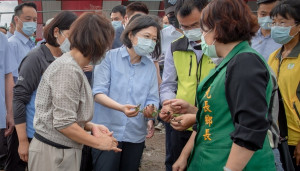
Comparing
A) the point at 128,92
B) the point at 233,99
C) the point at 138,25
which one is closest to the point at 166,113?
the point at 128,92

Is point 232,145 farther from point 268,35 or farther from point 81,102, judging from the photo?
point 268,35

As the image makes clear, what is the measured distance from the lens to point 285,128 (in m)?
2.62

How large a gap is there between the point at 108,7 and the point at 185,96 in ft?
43.7

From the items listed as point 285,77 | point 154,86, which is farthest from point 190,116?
point 285,77

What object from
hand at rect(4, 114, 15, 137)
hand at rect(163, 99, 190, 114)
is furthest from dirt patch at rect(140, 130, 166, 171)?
hand at rect(163, 99, 190, 114)

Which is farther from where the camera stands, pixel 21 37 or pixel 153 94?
pixel 21 37

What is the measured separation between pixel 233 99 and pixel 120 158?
1534 millimetres

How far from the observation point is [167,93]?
116 inches

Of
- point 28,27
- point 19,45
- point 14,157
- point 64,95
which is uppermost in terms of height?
point 64,95

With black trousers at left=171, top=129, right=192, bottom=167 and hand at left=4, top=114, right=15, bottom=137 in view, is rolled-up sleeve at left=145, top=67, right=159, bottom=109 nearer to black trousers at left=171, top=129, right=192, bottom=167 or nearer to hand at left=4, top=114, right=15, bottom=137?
black trousers at left=171, top=129, right=192, bottom=167

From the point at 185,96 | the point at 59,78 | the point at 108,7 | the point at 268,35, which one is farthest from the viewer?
the point at 108,7

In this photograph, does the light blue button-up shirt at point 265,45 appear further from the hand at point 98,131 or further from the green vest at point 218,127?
the hand at point 98,131

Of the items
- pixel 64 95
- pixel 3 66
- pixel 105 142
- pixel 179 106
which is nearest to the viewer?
pixel 64 95

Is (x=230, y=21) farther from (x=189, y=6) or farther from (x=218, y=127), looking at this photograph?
(x=189, y=6)
